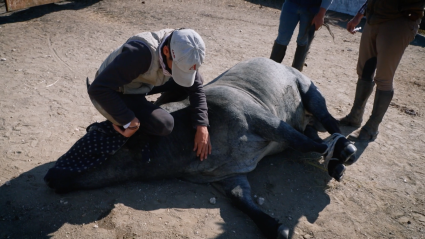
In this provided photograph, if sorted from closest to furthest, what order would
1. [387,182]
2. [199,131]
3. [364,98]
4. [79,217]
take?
[79,217]
[199,131]
[387,182]
[364,98]

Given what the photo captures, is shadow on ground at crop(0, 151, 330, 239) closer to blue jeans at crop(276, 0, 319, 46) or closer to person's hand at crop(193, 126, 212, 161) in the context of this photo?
person's hand at crop(193, 126, 212, 161)

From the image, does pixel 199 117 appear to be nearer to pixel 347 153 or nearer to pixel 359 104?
pixel 347 153

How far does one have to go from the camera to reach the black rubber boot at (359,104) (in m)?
4.44

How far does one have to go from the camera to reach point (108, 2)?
29.4 ft

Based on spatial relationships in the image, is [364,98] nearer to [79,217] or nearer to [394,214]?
[394,214]

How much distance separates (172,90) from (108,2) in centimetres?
634

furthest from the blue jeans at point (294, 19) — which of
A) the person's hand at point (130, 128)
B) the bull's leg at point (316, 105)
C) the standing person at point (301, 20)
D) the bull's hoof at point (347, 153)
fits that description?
the person's hand at point (130, 128)

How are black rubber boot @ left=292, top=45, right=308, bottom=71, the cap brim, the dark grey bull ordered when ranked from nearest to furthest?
1. the cap brim
2. the dark grey bull
3. black rubber boot @ left=292, top=45, right=308, bottom=71

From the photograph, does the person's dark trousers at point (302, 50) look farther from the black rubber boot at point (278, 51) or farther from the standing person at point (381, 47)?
the standing person at point (381, 47)

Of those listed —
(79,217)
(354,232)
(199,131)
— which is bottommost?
(79,217)

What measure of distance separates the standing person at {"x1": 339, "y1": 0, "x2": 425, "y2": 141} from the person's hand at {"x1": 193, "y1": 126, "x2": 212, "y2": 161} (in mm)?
2042

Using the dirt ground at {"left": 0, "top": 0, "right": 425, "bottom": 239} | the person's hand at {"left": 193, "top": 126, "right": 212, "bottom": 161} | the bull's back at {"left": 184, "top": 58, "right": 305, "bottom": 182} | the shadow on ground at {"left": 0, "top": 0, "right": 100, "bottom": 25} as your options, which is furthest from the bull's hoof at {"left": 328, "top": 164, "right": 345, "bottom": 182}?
the shadow on ground at {"left": 0, "top": 0, "right": 100, "bottom": 25}

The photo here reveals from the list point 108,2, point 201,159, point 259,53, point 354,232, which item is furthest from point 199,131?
point 108,2

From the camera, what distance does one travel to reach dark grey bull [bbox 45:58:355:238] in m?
3.08
